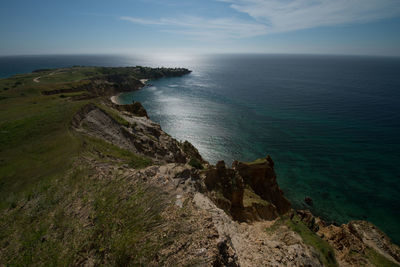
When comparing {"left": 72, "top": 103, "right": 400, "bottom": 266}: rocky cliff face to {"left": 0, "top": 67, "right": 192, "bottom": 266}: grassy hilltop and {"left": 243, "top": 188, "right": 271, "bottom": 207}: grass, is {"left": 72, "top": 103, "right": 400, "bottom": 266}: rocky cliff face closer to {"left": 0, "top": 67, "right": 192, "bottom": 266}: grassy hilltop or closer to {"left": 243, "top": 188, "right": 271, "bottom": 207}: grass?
{"left": 243, "top": 188, "right": 271, "bottom": 207}: grass

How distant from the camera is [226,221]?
13062mm

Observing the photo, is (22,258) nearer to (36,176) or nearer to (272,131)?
(36,176)

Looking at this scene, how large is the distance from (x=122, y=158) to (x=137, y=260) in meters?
12.0

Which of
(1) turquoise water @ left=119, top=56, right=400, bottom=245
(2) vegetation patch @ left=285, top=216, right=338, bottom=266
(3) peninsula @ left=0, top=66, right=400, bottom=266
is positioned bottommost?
(1) turquoise water @ left=119, top=56, right=400, bottom=245

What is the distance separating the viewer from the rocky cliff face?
390 inches

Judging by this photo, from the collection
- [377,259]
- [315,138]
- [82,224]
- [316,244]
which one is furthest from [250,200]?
[315,138]

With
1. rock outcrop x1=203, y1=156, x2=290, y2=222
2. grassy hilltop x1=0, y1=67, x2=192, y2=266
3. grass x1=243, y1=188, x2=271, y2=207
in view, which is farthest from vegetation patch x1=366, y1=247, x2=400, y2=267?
grassy hilltop x1=0, y1=67, x2=192, y2=266

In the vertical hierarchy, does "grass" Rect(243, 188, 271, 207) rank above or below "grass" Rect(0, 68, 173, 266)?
below

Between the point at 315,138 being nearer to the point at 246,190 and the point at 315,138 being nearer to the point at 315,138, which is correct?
the point at 315,138

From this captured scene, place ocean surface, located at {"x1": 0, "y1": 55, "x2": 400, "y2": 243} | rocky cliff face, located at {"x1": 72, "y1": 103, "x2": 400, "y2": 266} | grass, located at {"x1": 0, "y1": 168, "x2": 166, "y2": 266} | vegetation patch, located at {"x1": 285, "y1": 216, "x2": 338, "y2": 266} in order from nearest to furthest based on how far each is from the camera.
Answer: grass, located at {"x1": 0, "y1": 168, "x2": 166, "y2": 266}
rocky cliff face, located at {"x1": 72, "y1": 103, "x2": 400, "y2": 266}
vegetation patch, located at {"x1": 285, "y1": 216, "x2": 338, "y2": 266}
ocean surface, located at {"x1": 0, "y1": 55, "x2": 400, "y2": 243}

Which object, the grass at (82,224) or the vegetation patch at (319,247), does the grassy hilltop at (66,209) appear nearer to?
the grass at (82,224)

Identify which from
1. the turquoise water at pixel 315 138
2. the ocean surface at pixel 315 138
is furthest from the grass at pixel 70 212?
the ocean surface at pixel 315 138

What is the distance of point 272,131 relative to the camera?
59.3m

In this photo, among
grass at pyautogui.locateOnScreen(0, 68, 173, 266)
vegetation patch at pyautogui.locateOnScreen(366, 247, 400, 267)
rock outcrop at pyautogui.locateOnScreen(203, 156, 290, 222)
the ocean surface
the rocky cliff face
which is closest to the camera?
grass at pyautogui.locateOnScreen(0, 68, 173, 266)
